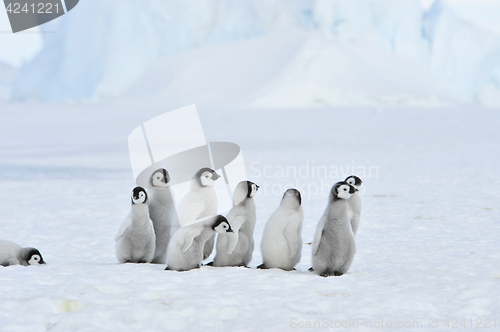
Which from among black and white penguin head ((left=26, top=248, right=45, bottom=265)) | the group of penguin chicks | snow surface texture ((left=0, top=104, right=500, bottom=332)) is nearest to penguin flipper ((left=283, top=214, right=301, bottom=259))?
the group of penguin chicks

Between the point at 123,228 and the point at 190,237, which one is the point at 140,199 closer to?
the point at 123,228

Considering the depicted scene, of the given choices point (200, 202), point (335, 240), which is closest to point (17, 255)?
point (200, 202)

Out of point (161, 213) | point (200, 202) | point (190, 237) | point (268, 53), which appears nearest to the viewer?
point (190, 237)

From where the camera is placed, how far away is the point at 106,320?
2.05 m

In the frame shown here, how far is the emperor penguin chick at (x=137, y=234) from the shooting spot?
3.19 m

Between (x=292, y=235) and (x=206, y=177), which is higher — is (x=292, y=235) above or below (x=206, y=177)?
below

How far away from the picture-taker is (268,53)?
21.7m

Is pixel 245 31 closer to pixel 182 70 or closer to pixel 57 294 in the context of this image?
pixel 182 70

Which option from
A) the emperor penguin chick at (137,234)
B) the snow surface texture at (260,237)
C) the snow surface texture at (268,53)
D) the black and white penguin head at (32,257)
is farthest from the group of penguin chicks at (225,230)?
the snow surface texture at (268,53)

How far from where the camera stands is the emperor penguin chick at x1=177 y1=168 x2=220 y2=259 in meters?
3.20

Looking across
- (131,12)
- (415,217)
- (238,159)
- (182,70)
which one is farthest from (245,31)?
(415,217)

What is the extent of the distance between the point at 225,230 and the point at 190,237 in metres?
0.20

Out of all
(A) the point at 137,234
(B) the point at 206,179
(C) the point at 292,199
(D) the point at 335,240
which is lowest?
(D) the point at 335,240

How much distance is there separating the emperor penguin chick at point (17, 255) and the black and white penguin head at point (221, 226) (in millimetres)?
1189
